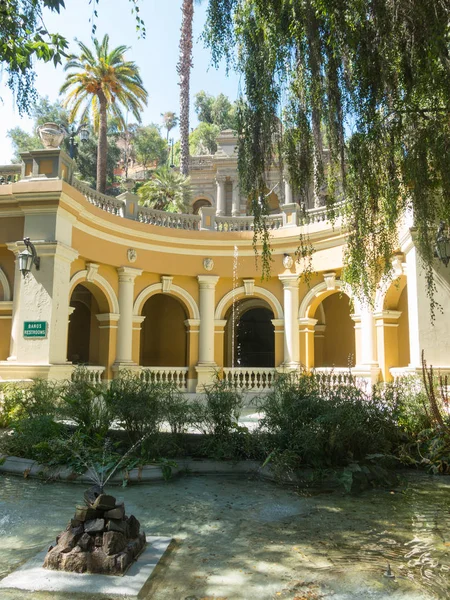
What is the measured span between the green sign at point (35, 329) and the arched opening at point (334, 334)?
36.2 ft

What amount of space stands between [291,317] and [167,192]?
1102 cm

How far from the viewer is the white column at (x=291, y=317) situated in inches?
608

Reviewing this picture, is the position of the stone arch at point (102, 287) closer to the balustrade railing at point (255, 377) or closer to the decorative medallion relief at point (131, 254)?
the decorative medallion relief at point (131, 254)

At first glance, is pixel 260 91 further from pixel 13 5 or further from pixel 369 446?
pixel 369 446

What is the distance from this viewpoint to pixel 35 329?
430 inches

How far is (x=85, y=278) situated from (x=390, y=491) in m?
10.1

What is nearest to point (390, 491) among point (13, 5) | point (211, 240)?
point (13, 5)

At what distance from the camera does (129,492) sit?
5816 mm

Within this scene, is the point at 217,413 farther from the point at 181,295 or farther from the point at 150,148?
the point at 150,148

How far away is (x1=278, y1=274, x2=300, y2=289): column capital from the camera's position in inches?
613

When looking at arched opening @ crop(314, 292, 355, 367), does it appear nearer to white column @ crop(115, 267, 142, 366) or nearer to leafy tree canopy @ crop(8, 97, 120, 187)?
white column @ crop(115, 267, 142, 366)

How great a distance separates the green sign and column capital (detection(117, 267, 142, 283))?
4100 millimetres

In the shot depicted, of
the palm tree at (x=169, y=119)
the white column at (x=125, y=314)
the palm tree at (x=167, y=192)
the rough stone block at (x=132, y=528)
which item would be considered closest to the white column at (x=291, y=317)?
the white column at (x=125, y=314)

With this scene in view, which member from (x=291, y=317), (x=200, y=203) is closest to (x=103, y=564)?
(x=291, y=317)
